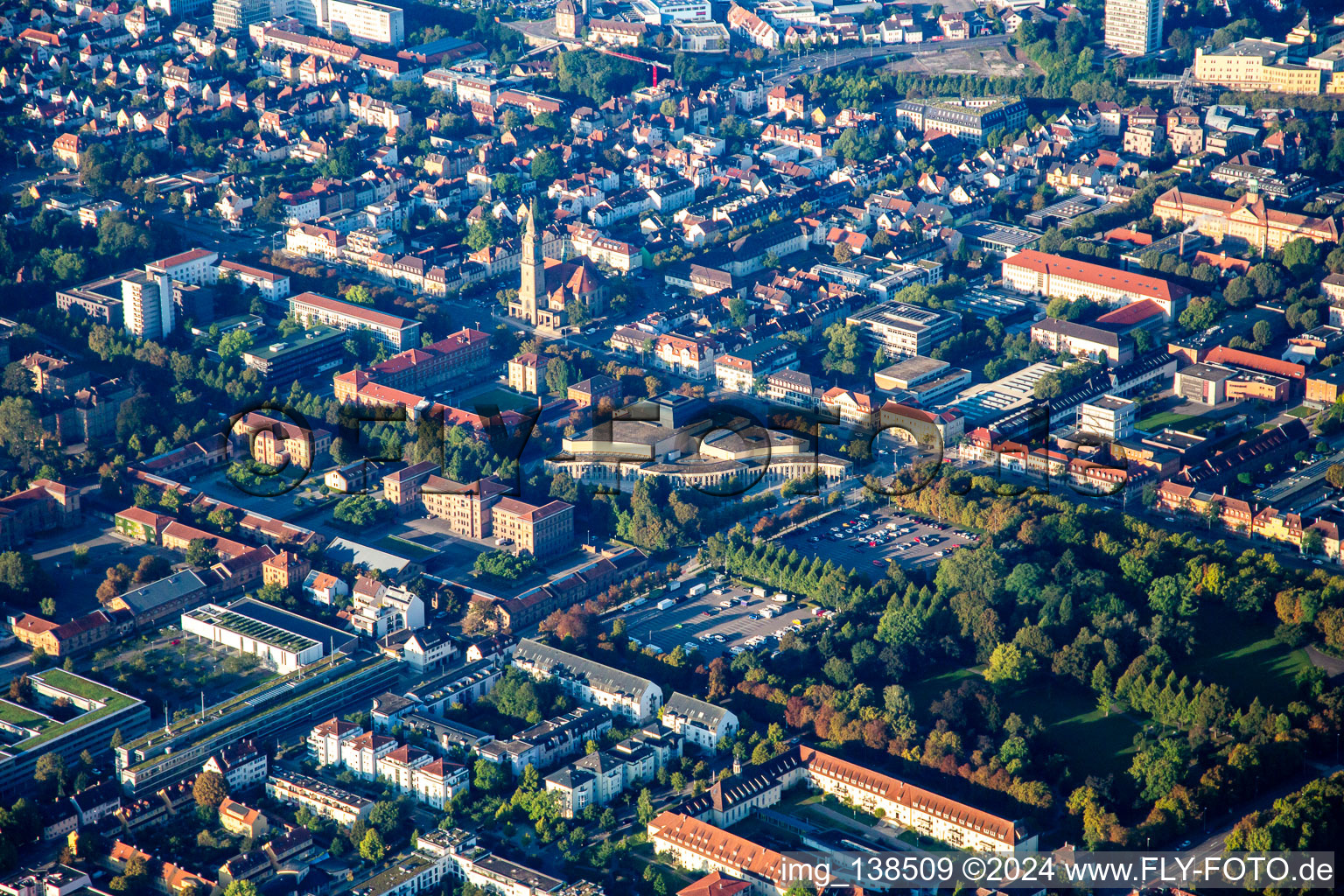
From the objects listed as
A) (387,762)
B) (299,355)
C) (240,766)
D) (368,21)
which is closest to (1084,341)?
(299,355)

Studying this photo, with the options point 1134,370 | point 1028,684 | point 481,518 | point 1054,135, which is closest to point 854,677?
point 1028,684

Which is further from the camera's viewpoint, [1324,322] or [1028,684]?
[1324,322]

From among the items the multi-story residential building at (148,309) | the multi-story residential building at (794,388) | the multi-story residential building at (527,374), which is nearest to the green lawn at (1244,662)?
the multi-story residential building at (794,388)

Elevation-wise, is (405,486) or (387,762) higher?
(405,486)

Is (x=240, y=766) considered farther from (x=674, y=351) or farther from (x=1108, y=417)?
(x=1108, y=417)

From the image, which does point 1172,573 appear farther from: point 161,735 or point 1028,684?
point 161,735

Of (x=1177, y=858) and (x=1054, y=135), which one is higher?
(x=1054, y=135)
